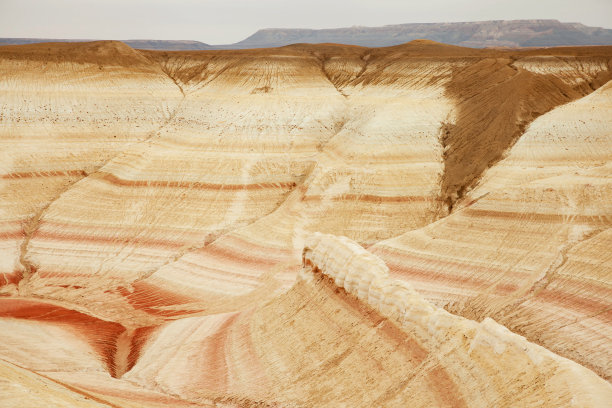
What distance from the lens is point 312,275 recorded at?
33969 mm

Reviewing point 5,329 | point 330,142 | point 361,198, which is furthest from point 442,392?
point 330,142

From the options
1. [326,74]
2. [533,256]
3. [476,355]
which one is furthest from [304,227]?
[326,74]

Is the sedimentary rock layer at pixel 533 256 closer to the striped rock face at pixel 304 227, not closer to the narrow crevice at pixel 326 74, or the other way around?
the striped rock face at pixel 304 227

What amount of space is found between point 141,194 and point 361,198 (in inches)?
804

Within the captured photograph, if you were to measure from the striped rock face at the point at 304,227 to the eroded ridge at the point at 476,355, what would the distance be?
84 mm

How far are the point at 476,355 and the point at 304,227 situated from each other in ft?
109

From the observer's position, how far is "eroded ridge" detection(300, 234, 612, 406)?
65.3 ft

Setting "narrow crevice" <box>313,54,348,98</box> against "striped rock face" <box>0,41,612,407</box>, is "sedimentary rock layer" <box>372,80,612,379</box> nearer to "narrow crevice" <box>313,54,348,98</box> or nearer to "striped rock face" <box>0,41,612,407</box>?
"striped rock face" <box>0,41,612,407</box>

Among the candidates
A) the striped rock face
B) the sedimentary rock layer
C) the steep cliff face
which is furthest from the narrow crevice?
the steep cliff face

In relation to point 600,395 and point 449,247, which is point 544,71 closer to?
point 449,247

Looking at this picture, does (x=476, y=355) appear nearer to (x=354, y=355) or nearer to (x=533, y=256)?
(x=354, y=355)

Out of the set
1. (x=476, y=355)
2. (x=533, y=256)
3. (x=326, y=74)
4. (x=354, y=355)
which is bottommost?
(x=354, y=355)

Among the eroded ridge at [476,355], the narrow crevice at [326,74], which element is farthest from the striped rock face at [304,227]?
the narrow crevice at [326,74]

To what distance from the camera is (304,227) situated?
5553 centimetres
